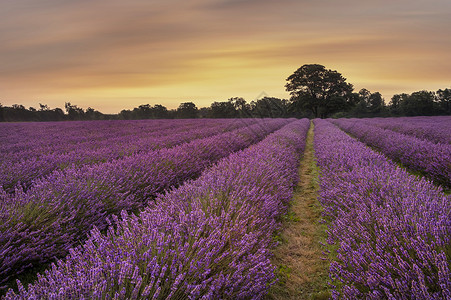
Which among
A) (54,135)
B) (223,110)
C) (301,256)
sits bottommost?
(301,256)

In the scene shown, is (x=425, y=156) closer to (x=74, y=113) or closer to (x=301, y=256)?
(x=301, y=256)

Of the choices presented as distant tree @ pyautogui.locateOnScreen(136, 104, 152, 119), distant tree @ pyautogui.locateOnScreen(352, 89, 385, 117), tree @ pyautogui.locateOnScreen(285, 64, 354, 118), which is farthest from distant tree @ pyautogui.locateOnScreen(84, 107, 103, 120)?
distant tree @ pyautogui.locateOnScreen(352, 89, 385, 117)

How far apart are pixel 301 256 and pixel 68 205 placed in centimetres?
273

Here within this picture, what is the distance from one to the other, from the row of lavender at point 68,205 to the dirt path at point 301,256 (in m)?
2.06

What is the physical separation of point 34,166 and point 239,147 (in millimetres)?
5569

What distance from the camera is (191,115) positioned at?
6141cm

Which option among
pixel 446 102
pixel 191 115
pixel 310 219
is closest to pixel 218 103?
pixel 191 115

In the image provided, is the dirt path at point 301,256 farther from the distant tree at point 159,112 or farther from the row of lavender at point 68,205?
the distant tree at point 159,112

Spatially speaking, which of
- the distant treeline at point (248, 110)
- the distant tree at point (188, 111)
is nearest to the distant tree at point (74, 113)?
the distant treeline at point (248, 110)

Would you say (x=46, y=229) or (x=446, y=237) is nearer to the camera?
(x=446, y=237)

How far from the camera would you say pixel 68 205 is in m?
2.88

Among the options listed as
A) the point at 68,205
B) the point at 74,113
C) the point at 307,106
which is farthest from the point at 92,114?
the point at 68,205

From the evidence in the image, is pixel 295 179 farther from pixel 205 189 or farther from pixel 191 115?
pixel 191 115

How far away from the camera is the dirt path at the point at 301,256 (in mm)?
2045
